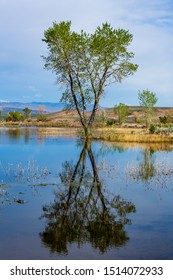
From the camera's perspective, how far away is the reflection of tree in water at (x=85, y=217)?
10805 millimetres

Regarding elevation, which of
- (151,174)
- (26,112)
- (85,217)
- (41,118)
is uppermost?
(26,112)

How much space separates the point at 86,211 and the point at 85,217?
768 millimetres

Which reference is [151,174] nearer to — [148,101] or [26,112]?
[148,101]

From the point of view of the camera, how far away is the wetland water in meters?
10.2

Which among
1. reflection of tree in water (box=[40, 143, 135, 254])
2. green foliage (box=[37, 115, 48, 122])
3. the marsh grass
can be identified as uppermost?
green foliage (box=[37, 115, 48, 122])

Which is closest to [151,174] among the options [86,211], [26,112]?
[86,211]

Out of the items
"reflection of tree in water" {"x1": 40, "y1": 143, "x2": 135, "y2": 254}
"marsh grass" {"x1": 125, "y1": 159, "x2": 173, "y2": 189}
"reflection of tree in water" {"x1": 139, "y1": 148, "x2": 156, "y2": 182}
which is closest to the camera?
"reflection of tree in water" {"x1": 40, "y1": 143, "x2": 135, "y2": 254}

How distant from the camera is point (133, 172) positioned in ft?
71.4

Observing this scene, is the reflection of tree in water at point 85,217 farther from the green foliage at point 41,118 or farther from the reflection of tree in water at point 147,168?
the green foliage at point 41,118

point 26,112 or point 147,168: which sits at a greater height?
point 26,112

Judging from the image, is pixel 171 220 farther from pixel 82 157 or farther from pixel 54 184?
pixel 82 157

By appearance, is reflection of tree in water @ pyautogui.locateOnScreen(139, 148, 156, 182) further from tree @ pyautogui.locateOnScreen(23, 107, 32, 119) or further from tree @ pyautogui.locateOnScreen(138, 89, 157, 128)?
tree @ pyautogui.locateOnScreen(23, 107, 32, 119)

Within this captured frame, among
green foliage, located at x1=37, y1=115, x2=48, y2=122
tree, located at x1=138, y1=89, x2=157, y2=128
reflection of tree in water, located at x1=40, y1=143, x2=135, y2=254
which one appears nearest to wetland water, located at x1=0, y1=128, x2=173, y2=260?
reflection of tree in water, located at x1=40, y1=143, x2=135, y2=254

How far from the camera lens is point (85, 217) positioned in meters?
13.0
